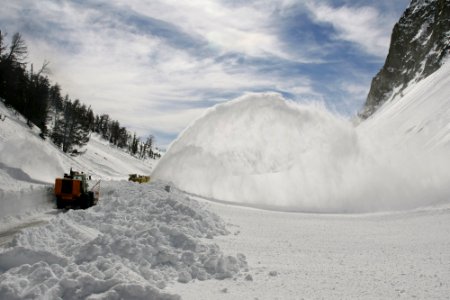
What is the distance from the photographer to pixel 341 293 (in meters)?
7.34

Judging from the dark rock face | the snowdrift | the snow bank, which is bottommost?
the snow bank

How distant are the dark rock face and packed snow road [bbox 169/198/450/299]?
85.3 metres

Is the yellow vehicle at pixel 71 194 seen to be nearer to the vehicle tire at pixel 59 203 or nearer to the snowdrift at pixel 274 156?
the vehicle tire at pixel 59 203

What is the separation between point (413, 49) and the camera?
11981 cm

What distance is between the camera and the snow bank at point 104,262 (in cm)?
653

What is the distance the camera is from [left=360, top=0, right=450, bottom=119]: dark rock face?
96188 mm

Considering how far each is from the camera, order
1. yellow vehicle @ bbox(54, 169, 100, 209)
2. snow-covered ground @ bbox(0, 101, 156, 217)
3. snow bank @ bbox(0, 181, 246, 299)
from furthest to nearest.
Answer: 1. yellow vehicle @ bbox(54, 169, 100, 209)
2. snow-covered ground @ bbox(0, 101, 156, 217)
3. snow bank @ bbox(0, 181, 246, 299)

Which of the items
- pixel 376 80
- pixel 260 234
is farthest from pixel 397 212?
pixel 376 80

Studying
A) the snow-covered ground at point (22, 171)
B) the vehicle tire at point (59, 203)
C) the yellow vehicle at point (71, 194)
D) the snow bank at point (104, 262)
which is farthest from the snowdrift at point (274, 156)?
the snow bank at point (104, 262)

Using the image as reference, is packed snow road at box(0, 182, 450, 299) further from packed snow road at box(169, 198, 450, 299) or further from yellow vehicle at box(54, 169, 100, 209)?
yellow vehicle at box(54, 169, 100, 209)

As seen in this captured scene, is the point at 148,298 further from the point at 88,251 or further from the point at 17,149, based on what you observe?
the point at 17,149

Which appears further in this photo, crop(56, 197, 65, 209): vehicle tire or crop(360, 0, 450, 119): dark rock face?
crop(360, 0, 450, 119): dark rock face

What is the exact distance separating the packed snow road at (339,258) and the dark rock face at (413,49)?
85.3 metres

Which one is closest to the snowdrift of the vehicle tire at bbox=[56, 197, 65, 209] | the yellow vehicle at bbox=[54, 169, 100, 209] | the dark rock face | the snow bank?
the yellow vehicle at bbox=[54, 169, 100, 209]
